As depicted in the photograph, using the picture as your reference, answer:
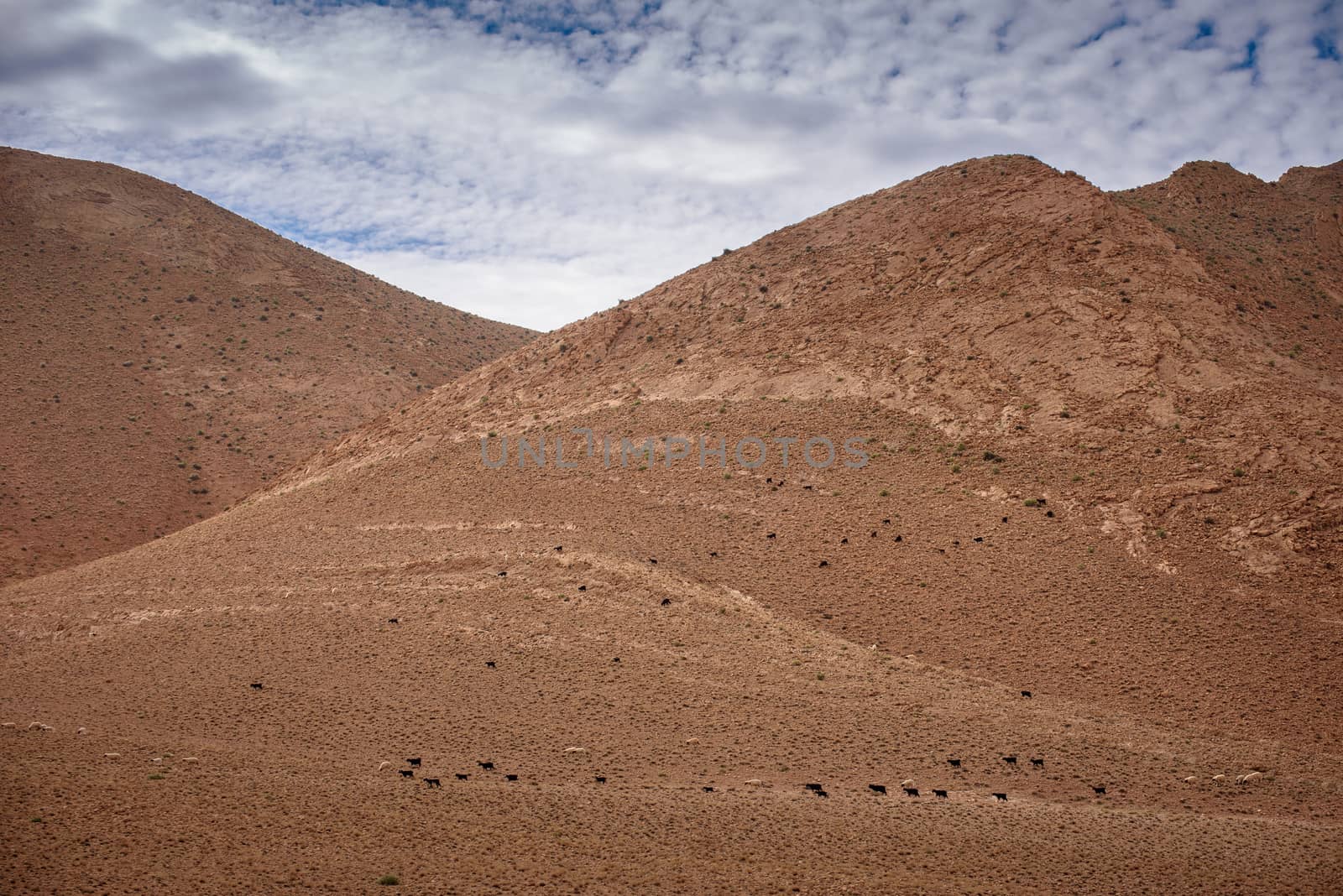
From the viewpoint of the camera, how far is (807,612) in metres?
19.5

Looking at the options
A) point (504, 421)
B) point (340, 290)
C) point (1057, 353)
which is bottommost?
point (504, 421)

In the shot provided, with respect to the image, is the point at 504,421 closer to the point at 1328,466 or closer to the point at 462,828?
the point at 462,828

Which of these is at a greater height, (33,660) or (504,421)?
(504,421)

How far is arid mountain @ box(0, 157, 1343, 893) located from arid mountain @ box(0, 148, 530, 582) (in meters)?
8.20

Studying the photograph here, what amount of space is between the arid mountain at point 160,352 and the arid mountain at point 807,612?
8.20 m

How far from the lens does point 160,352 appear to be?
4741 cm

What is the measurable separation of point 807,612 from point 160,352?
41771 millimetres

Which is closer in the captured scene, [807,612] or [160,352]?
[807,612]

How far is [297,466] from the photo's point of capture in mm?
36219

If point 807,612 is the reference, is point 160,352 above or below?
above

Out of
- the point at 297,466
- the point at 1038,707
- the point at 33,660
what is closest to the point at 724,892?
the point at 1038,707

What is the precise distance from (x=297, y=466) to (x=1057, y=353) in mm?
28334

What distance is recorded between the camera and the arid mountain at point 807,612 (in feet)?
35.4

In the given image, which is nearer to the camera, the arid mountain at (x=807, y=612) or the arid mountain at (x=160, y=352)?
the arid mountain at (x=807, y=612)
